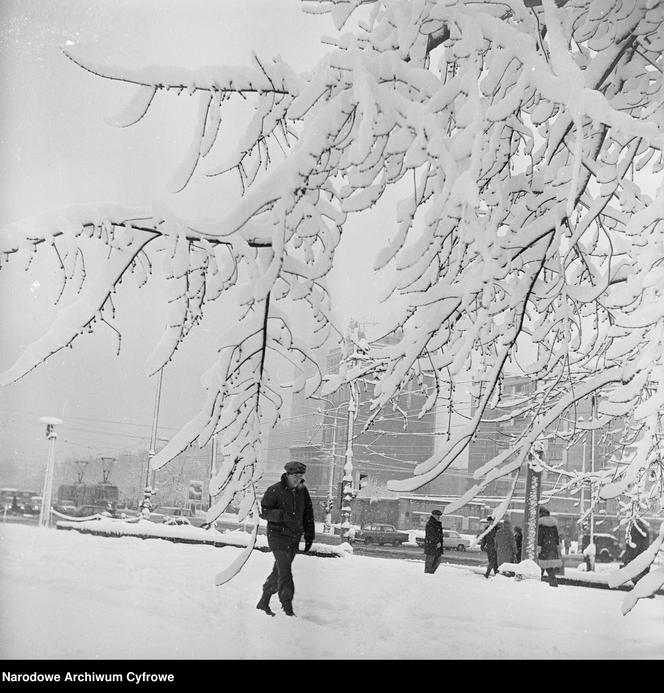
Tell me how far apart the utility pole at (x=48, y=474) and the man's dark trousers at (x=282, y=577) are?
3.37 ft

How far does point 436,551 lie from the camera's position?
20.2 ft

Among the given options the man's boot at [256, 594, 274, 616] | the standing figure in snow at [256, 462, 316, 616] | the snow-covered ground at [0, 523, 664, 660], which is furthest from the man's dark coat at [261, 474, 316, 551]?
the snow-covered ground at [0, 523, 664, 660]

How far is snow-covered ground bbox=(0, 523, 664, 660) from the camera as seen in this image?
2.74 m

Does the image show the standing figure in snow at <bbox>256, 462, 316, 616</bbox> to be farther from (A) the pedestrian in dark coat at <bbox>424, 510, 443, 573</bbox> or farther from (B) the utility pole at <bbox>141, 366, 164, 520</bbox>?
(A) the pedestrian in dark coat at <bbox>424, 510, 443, 573</bbox>

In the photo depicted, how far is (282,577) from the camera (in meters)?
3.14

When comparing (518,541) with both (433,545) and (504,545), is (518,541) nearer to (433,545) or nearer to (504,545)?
(504,545)

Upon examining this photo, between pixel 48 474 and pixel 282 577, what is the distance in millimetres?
1265

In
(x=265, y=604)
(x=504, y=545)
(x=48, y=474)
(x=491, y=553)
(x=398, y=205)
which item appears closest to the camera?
(x=398, y=205)

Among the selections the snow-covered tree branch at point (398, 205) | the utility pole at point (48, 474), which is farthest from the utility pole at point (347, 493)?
the snow-covered tree branch at point (398, 205)

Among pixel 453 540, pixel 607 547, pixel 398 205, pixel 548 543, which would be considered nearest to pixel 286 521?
Answer: pixel 398 205

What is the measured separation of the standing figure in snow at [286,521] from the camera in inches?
119

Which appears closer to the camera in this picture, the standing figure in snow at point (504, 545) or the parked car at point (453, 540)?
the standing figure in snow at point (504, 545)

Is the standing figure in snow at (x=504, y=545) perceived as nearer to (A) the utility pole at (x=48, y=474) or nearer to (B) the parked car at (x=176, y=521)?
(B) the parked car at (x=176, y=521)
